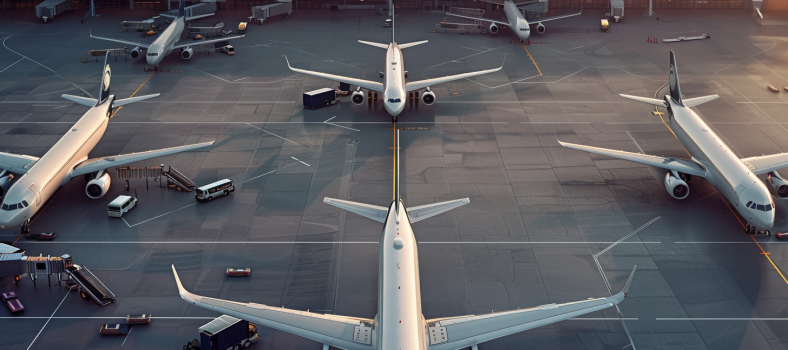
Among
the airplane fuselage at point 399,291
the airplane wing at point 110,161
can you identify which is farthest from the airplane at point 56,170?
the airplane fuselage at point 399,291

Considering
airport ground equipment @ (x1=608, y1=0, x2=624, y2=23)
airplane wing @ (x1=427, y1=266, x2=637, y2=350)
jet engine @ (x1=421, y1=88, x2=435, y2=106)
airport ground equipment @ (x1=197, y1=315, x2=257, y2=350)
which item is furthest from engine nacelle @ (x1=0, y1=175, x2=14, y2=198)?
airport ground equipment @ (x1=608, y1=0, x2=624, y2=23)

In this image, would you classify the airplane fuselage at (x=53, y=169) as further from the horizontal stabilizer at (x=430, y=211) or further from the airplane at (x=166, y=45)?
the horizontal stabilizer at (x=430, y=211)

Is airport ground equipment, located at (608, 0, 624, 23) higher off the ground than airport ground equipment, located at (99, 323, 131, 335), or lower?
higher

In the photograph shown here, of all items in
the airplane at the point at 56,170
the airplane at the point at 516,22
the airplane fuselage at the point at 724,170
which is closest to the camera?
the airplane fuselage at the point at 724,170

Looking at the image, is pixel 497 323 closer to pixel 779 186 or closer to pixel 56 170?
pixel 779 186

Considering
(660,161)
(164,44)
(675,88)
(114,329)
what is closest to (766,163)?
(660,161)

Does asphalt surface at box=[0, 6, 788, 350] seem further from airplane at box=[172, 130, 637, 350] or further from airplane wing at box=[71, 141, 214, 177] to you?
airplane at box=[172, 130, 637, 350]
